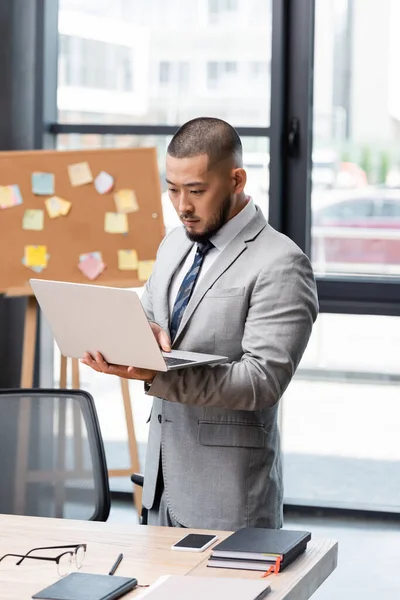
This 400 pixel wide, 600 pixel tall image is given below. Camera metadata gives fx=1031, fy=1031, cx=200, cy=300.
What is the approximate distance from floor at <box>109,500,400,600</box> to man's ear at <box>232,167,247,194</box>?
5.82ft

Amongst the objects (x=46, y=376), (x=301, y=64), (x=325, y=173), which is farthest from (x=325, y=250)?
(x=46, y=376)

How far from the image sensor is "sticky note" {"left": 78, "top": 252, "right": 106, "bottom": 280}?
4031 millimetres

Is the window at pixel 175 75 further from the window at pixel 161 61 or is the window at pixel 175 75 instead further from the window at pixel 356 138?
the window at pixel 356 138

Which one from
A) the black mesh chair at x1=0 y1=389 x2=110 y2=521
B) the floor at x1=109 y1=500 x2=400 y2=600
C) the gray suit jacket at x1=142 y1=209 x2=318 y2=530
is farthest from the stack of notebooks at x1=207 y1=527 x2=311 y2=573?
the floor at x1=109 y1=500 x2=400 y2=600

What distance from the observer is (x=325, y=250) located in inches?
182

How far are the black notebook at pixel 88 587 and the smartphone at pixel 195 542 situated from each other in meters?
0.22

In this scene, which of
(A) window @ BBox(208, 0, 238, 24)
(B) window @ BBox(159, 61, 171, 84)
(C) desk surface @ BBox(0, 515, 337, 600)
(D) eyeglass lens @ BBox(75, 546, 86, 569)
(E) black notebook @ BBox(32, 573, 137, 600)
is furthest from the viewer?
(B) window @ BBox(159, 61, 171, 84)

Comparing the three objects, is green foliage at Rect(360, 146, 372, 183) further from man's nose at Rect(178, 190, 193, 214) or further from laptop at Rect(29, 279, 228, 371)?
laptop at Rect(29, 279, 228, 371)

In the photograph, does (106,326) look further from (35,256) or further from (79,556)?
(35,256)

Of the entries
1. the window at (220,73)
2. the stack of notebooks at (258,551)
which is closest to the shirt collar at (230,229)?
the stack of notebooks at (258,551)

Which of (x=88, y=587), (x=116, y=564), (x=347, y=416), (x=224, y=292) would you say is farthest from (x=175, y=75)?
(x=88, y=587)

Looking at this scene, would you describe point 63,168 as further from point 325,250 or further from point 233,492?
point 233,492

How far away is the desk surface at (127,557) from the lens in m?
1.98

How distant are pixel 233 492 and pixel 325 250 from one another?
2.32m
